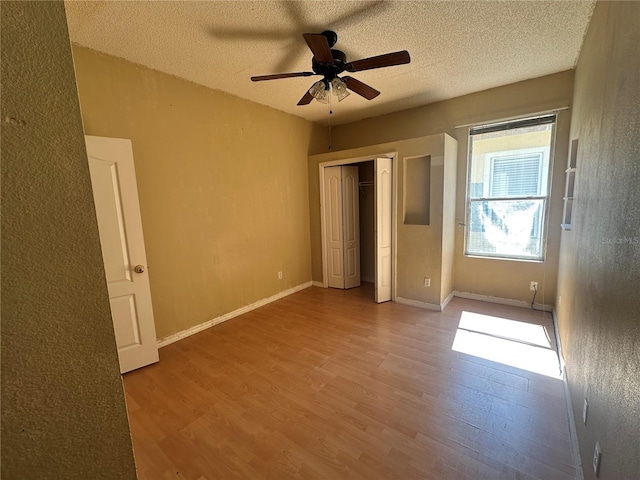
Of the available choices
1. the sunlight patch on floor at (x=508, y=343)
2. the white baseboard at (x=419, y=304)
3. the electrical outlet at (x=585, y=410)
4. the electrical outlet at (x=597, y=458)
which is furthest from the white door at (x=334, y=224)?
the electrical outlet at (x=597, y=458)

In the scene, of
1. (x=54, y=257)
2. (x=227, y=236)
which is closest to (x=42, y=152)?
(x=54, y=257)

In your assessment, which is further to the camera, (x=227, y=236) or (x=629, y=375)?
(x=227, y=236)

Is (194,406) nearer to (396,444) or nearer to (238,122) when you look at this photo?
(396,444)

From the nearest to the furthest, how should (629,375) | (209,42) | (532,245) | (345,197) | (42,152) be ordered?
1. (42,152)
2. (629,375)
3. (209,42)
4. (532,245)
5. (345,197)

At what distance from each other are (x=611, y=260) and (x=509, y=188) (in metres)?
2.74

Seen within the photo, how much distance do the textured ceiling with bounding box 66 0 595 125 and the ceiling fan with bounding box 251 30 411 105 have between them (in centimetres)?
24

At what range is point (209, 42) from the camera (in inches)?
91.6

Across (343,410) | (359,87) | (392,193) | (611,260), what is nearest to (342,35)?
(359,87)

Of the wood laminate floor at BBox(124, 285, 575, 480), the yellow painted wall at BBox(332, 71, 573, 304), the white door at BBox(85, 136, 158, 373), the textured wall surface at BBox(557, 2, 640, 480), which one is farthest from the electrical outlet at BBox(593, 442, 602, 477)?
the white door at BBox(85, 136, 158, 373)

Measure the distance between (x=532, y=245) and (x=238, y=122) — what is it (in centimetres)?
412

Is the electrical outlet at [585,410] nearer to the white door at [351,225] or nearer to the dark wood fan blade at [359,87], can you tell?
the dark wood fan blade at [359,87]

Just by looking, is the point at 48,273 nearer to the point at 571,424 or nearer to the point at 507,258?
the point at 571,424

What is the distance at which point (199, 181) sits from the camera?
3.12m

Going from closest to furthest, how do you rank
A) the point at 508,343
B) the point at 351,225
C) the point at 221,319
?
the point at 508,343
the point at 221,319
the point at 351,225
